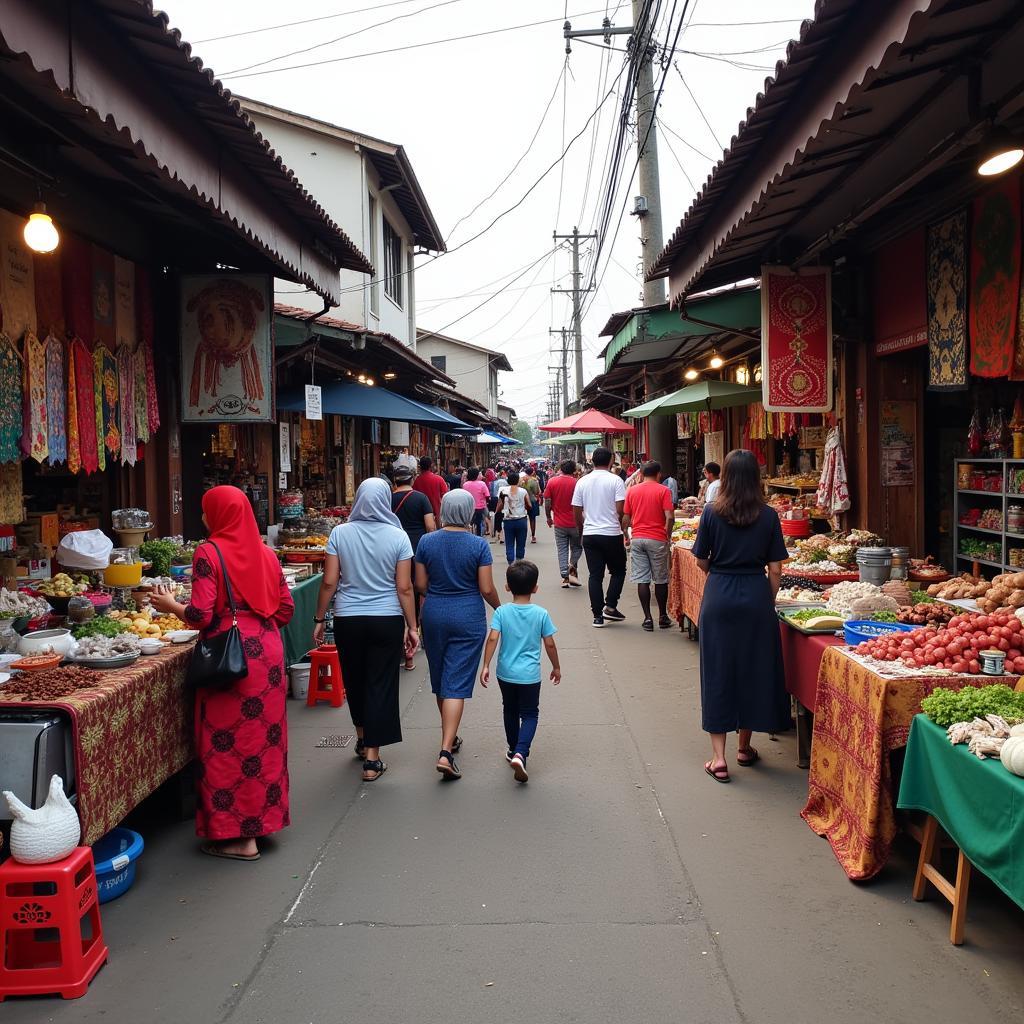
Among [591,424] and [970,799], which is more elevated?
[591,424]

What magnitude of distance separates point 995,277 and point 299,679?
20.8ft

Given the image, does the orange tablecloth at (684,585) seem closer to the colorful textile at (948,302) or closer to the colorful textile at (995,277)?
the colorful textile at (948,302)

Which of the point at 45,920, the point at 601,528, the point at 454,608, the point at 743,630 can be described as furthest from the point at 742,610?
the point at 601,528

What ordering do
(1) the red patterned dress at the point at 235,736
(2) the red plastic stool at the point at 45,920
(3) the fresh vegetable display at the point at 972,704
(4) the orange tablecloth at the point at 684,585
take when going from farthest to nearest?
(4) the orange tablecloth at the point at 684,585
(1) the red patterned dress at the point at 235,736
(3) the fresh vegetable display at the point at 972,704
(2) the red plastic stool at the point at 45,920

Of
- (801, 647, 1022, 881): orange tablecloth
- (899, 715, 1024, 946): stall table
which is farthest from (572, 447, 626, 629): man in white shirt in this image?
(899, 715, 1024, 946): stall table

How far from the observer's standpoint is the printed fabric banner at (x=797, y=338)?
806 centimetres

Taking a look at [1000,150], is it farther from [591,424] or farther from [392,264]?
[392,264]

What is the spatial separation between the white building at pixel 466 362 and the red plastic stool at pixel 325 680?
135ft

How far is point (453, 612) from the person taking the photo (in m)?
5.76

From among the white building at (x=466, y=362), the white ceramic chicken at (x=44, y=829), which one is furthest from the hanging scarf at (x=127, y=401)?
the white building at (x=466, y=362)

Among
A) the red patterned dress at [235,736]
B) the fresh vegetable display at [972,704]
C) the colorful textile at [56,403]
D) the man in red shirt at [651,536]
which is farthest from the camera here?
the man in red shirt at [651,536]

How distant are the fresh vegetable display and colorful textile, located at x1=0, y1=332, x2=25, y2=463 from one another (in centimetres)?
552

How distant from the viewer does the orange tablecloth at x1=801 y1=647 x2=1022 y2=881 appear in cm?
417

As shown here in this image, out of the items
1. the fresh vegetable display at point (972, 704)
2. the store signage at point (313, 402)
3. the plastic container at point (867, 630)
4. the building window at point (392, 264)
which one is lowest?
the fresh vegetable display at point (972, 704)
